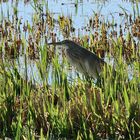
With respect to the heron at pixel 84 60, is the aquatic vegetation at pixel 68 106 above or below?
below

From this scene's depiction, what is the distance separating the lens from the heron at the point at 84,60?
199 inches

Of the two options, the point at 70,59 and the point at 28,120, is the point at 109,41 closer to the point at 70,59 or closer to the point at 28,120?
the point at 70,59

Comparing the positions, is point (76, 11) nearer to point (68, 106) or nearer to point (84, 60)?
point (84, 60)

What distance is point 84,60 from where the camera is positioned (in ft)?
17.0

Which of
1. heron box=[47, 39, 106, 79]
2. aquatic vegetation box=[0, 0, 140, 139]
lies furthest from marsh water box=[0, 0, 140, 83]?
aquatic vegetation box=[0, 0, 140, 139]

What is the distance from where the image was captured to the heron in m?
5.04

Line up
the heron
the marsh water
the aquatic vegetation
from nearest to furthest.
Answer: the aquatic vegetation → the heron → the marsh water

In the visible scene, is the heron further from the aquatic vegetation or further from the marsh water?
the marsh water

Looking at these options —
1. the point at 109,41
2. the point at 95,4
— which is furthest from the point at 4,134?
the point at 95,4

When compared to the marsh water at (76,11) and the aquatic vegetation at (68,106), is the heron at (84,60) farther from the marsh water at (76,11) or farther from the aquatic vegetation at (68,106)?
the marsh water at (76,11)

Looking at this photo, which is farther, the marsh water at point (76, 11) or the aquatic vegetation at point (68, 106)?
the marsh water at point (76, 11)

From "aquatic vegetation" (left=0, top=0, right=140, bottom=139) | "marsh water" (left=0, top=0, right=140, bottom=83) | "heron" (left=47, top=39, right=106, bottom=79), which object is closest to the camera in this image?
"aquatic vegetation" (left=0, top=0, right=140, bottom=139)

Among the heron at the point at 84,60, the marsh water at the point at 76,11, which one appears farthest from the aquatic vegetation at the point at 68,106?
the marsh water at the point at 76,11

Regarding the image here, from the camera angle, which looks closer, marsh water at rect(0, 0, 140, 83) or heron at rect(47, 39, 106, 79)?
heron at rect(47, 39, 106, 79)
